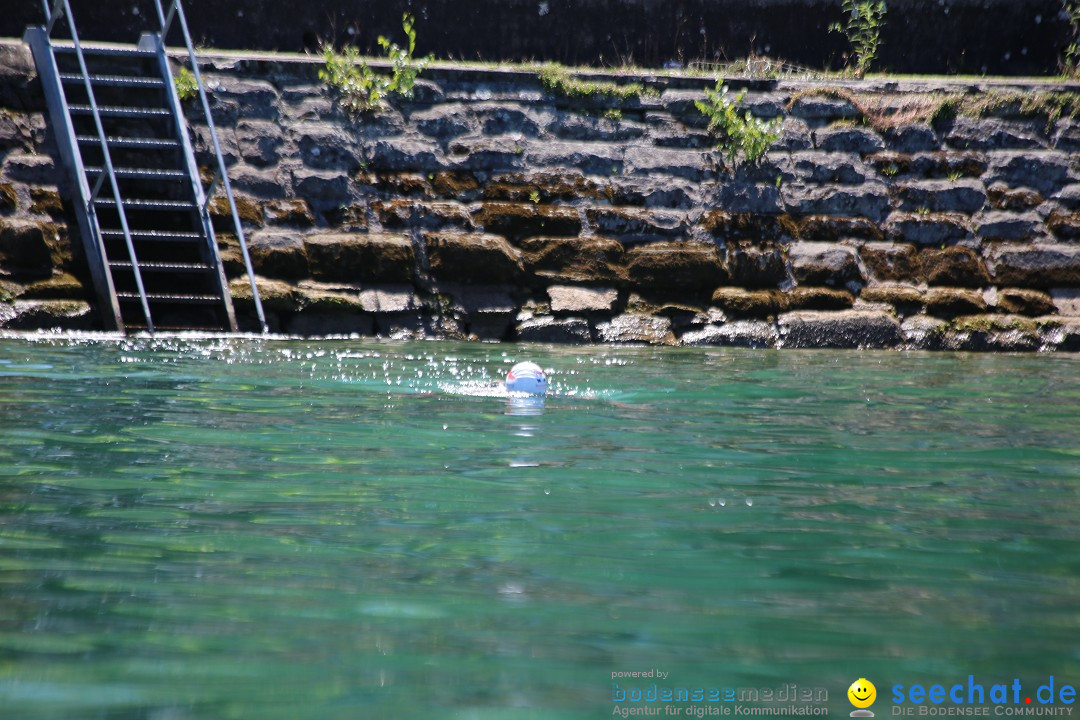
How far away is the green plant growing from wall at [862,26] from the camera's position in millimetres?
9203

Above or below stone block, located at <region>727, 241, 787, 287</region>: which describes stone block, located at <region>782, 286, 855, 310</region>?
below

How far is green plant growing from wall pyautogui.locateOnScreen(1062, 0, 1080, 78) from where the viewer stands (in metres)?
8.77

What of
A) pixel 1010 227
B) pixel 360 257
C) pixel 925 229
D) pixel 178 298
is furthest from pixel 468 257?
pixel 1010 227

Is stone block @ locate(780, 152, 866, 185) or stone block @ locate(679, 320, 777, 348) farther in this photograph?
stone block @ locate(780, 152, 866, 185)

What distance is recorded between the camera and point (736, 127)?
25.8 feet

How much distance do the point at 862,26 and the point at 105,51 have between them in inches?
260

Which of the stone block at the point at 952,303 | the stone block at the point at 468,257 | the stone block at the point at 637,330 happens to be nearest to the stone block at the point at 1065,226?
the stone block at the point at 952,303

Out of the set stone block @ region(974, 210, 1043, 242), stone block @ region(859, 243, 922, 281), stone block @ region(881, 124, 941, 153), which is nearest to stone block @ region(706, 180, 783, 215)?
stone block @ region(859, 243, 922, 281)

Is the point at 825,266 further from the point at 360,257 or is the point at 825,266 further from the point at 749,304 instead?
the point at 360,257

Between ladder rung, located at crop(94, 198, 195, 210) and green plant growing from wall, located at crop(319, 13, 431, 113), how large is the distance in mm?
1474

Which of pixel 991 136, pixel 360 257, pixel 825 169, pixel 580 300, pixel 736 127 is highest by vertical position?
pixel 736 127

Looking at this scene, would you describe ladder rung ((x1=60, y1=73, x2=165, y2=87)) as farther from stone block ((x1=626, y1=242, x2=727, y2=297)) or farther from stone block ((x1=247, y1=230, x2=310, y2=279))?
stone block ((x1=626, y1=242, x2=727, y2=297))

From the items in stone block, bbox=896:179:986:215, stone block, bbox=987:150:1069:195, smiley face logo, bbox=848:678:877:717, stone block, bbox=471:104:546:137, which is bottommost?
stone block, bbox=896:179:986:215

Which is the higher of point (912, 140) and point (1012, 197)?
point (912, 140)
